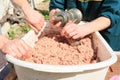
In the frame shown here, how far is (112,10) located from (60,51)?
0.37 metres

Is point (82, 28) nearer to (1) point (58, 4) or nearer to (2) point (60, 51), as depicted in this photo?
(2) point (60, 51)

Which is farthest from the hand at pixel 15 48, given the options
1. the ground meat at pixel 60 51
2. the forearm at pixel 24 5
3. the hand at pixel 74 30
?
the forearm at pixel 24 5

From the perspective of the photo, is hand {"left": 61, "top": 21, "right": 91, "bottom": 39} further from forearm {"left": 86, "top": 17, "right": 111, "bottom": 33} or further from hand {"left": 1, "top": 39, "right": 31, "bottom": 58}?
hand {"left": 1, "top": 39, "right": 31, "bottom": 58}

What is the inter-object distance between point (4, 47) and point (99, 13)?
1.93ft

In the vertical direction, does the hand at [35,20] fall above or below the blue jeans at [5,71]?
above

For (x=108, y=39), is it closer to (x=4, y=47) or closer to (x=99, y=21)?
(x=99, y=21)

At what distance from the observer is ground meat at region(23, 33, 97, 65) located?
3.61 ft

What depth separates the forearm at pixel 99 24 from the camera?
1271mm

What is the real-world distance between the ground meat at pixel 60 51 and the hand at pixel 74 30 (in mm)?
40

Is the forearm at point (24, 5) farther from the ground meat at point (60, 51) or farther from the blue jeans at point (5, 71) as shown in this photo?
the blue jeans at point (5, 71)

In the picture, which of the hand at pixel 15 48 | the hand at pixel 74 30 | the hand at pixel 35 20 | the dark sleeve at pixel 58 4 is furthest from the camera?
the dark sleeve at pixel 58 4

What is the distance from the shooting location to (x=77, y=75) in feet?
3.22

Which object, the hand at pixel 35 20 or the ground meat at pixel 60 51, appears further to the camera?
the hand at pixel 35 20

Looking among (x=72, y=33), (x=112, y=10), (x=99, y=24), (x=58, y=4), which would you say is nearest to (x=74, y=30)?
(x=72, y=33)
